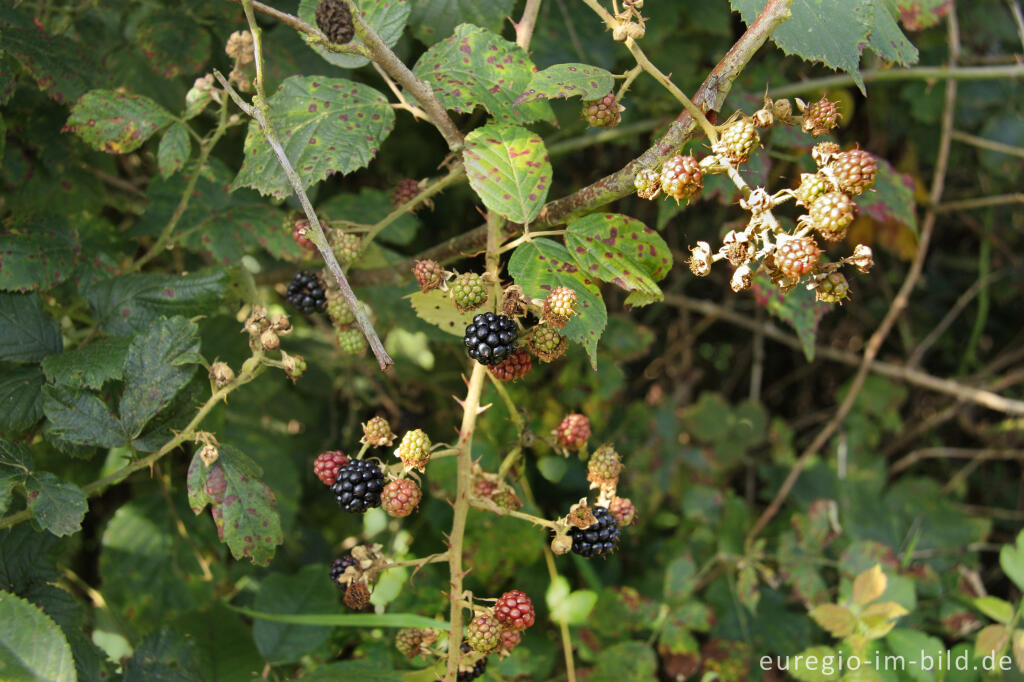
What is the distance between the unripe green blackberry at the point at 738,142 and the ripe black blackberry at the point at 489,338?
1.28 ft

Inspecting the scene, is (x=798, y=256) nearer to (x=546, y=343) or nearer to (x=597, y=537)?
(x=546, y=343)

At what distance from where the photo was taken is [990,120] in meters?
2.76

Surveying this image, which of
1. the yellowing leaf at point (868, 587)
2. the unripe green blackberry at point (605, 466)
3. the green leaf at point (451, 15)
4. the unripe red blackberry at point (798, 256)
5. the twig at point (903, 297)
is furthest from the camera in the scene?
the twig at point (903, 297)

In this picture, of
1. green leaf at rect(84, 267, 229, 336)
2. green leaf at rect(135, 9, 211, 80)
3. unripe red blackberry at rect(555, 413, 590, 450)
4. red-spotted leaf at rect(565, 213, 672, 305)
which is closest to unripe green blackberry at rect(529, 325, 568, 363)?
red-spotted leaf at rect(565, 213, 672, 305)

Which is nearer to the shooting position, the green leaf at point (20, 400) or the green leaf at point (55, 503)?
the green leaf at point (55, 503)

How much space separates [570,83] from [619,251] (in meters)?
0.27

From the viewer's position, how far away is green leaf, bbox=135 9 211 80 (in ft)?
5.60

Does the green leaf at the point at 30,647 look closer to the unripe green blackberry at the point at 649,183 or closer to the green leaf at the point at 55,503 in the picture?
the green leaf at the point at 55,503

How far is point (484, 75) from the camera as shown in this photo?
1309 mm

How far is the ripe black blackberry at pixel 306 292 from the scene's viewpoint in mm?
1434

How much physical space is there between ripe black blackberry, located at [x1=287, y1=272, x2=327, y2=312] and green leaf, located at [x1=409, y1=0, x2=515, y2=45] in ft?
1.81

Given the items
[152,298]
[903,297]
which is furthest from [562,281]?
[903,297]

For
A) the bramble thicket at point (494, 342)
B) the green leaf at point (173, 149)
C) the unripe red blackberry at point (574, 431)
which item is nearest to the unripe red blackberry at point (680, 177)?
the bramble thicket at point (494, 342)

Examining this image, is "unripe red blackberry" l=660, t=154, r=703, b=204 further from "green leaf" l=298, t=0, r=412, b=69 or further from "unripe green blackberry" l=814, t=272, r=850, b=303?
"green leaf" l=298, t=0, r=412, b=69
